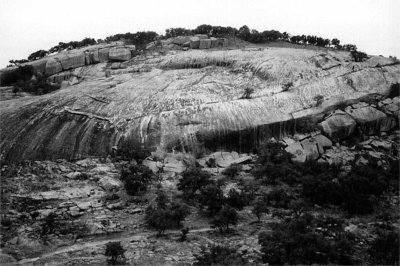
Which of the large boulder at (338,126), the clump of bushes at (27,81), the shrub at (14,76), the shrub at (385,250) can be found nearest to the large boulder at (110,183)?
the shrub at (385,250)

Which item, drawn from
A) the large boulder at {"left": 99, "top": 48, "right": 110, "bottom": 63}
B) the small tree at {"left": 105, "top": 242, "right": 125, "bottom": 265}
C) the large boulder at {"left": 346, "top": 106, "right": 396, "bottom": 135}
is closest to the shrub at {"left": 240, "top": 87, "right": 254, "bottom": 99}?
the large boulder at {"left": 346, "top": 106, "right": 396, "bottom": 135}

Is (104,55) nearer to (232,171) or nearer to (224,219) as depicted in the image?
(232,171)

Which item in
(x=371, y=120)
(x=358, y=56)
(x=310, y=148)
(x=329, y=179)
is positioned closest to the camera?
(x=329, y=179)

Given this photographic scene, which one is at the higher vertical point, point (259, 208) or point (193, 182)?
point (193, 182)

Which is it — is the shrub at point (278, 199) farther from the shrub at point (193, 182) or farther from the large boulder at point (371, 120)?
the large boulder at point (371, 120)

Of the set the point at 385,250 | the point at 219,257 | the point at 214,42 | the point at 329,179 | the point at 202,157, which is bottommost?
the point at 385,250

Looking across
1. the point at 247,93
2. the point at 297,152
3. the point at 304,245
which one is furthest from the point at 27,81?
the point at 304,245

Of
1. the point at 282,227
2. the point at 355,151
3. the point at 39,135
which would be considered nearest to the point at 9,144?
the point at 39,135
